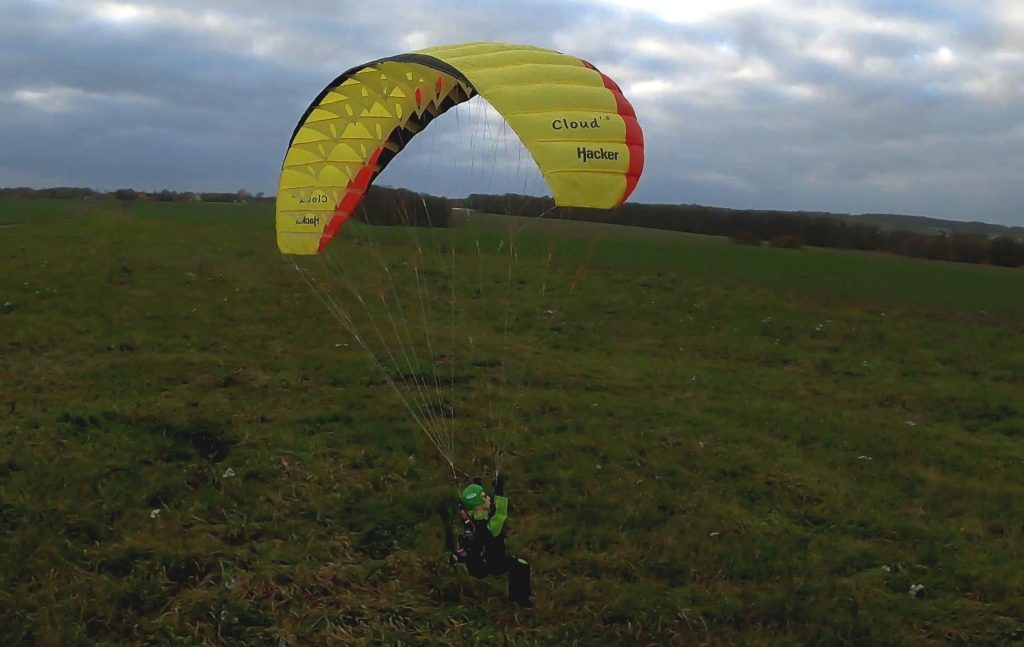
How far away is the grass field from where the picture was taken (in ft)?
18.8

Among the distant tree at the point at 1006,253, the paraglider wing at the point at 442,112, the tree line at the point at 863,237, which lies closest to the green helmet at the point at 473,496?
the paraglider wing at the point at 442,112

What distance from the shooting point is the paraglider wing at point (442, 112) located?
16.9 ft

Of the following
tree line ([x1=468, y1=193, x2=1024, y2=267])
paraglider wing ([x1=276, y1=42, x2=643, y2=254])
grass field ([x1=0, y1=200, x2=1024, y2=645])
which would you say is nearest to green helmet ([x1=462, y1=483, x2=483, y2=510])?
grass field ([x1=0, y1=200, x2=1024, y2=645])

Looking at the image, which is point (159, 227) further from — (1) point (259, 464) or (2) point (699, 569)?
(2) point (699, 569)

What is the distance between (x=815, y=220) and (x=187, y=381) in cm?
4479

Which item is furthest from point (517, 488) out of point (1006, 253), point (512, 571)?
point (1006, 253)

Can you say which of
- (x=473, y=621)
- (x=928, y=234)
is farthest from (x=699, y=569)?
(x=928, y=234)

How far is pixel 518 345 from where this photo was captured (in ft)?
49.6

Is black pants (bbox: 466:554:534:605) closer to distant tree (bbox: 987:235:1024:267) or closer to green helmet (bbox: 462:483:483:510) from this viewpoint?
green helmet (bbox: 462:483:483:510)

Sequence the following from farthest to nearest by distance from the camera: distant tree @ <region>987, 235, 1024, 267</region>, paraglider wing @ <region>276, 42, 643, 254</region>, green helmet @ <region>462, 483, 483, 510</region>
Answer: distant tree @ <region>987, 235, 1024, 267</region>
green helmet @ <region>462, 483, 483, 510</region>
paraglider wing @ <region>276, 42, 643, 254</region>

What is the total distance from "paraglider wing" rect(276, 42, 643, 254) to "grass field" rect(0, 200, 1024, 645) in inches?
85.5

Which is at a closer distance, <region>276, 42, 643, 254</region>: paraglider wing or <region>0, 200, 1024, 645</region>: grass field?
<region>276, 42, 643, 254</region>: paraglider wing

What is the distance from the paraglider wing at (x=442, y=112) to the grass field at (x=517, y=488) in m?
2.17

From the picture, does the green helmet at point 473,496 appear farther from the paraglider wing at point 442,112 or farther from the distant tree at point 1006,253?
the distant tree at point 1006,253
